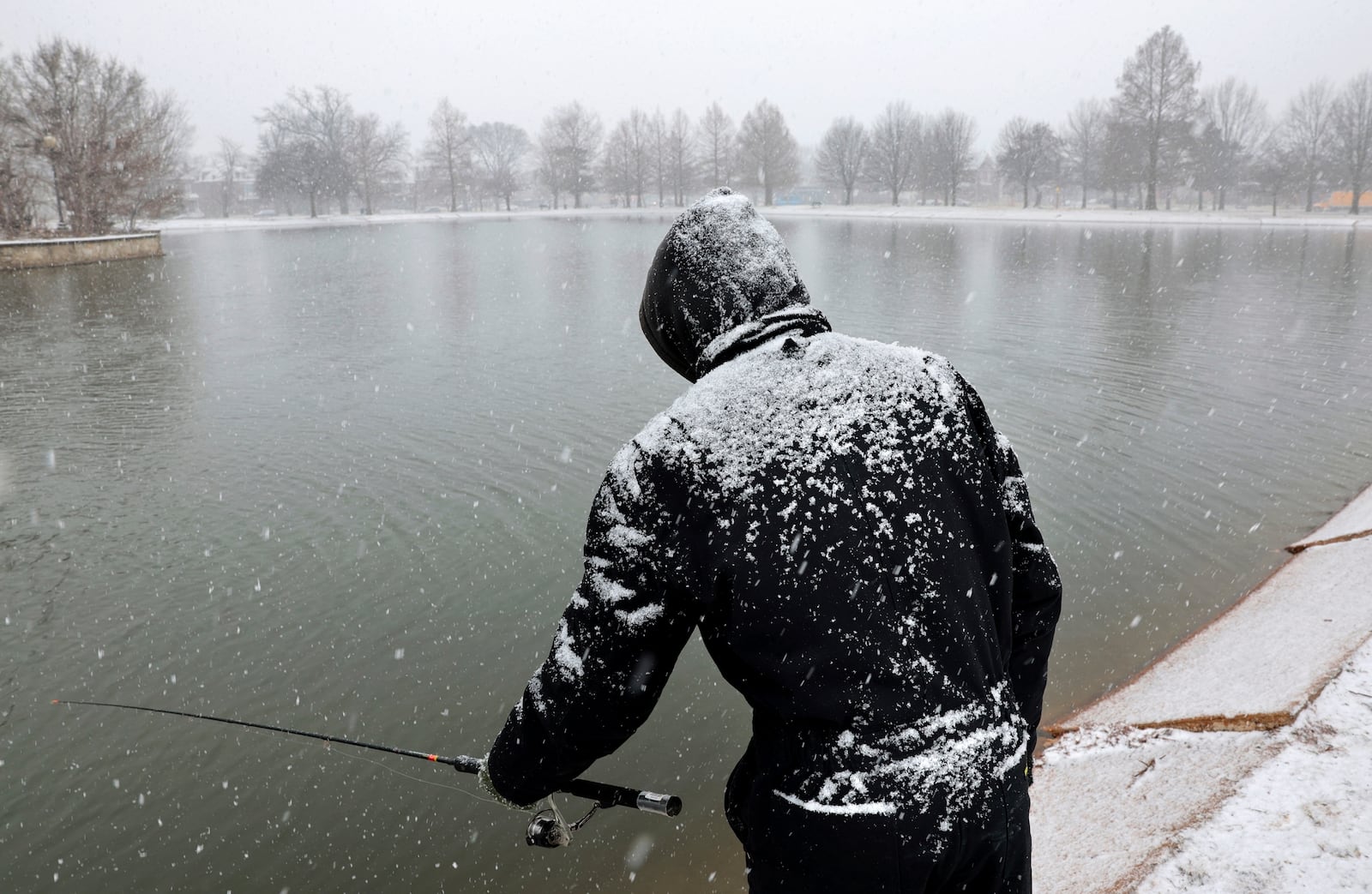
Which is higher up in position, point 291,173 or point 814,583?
point 291,173

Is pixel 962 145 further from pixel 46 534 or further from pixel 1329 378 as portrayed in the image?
pixel 46 534

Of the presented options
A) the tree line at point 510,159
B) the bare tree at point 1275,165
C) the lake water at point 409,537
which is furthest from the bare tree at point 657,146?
the lake water at point 409,537

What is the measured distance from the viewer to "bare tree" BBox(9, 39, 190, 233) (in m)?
38.1

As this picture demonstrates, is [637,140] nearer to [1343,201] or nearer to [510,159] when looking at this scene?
[510,159]

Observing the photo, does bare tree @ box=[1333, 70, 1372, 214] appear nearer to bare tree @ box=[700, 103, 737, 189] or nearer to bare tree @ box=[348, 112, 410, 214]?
bare tree @ box=[700, 103, 737, 189]

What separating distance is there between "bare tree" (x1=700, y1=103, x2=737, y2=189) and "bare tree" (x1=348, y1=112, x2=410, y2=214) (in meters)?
31.2

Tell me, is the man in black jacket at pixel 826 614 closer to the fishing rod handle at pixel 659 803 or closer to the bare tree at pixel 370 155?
the fishing rod handle at pixel 659 803

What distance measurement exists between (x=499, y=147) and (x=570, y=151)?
25.1 m

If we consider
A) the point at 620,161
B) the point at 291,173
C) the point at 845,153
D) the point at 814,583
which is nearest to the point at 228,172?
the point at 291,173

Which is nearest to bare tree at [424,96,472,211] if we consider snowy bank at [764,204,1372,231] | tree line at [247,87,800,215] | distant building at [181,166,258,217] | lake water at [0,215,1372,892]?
tree line at [247,87,800,215]

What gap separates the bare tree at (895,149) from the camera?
8500 centimetres

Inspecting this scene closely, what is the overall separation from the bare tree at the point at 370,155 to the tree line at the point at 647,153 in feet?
0.82

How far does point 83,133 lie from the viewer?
39406 millimetres

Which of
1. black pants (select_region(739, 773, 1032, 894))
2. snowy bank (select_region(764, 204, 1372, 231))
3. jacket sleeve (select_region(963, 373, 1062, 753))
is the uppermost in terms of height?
snowy bank (select_region(764, 204, 1372, 231))
